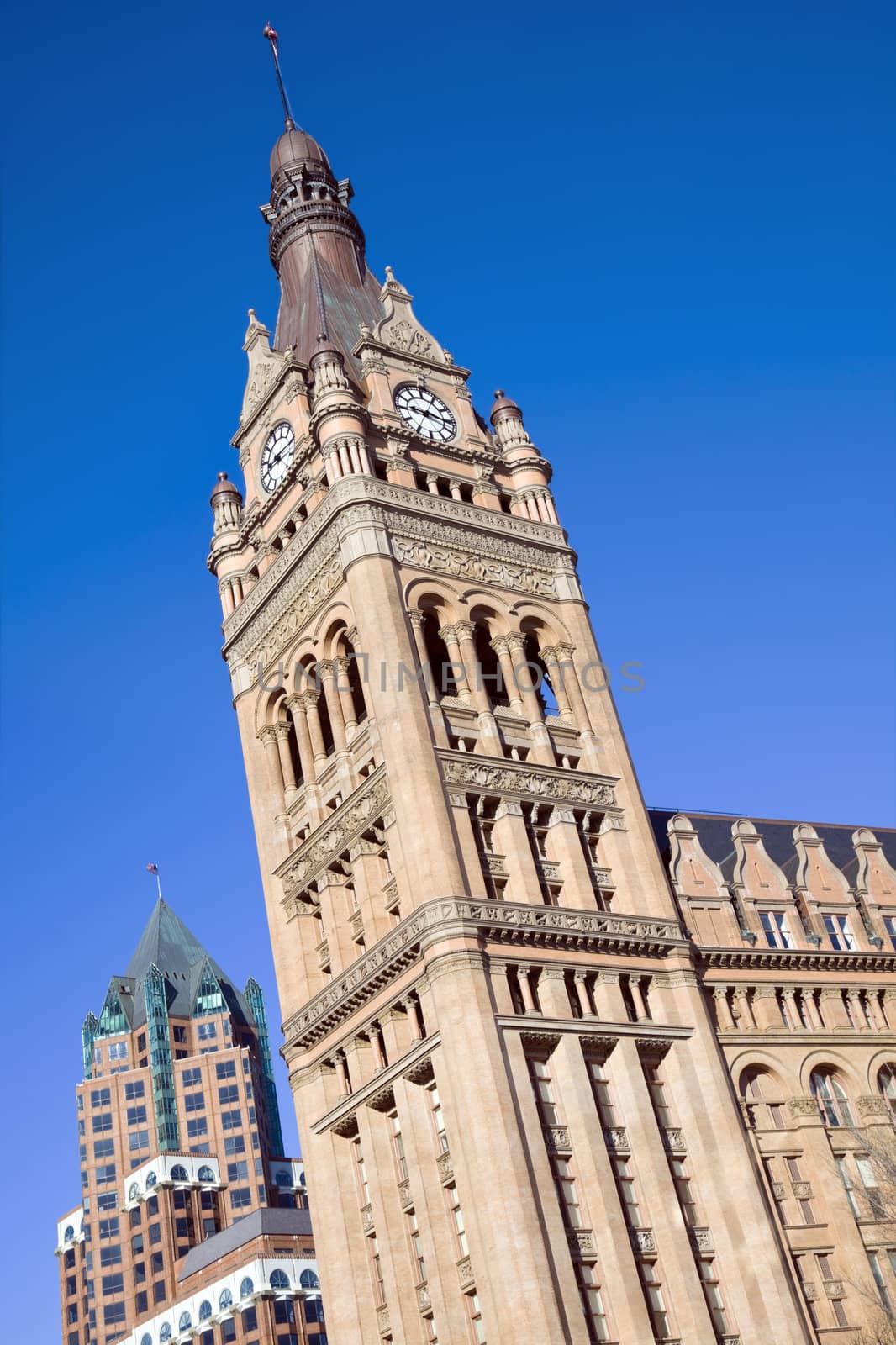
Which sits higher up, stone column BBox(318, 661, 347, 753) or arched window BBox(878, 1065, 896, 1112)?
stone column BBox(318, 661, 347, 753)

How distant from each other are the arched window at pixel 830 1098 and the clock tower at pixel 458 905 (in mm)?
8723

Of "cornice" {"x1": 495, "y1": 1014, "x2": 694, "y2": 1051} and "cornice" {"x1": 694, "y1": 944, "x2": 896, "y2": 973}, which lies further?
"cornice" {"x1": 694, "y1": 944, "x2": 896, "y2": 973}

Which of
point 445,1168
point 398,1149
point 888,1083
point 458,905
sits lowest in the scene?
point 445,1168

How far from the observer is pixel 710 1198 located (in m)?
55.8

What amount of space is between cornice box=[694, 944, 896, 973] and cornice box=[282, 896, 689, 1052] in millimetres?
3998

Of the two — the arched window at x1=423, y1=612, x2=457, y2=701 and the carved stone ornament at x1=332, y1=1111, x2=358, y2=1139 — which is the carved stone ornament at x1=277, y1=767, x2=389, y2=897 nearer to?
the arched window at x1=423, y1=612, x2=457, y2=701

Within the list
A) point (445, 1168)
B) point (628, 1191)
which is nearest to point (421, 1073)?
point (445, 1168)

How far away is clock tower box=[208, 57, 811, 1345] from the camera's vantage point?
5175cm

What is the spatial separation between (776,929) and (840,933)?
425 cm

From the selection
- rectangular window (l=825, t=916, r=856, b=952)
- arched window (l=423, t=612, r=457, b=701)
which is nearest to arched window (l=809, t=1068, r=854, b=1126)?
rectangular window (l=825, t=916, r=856, b=952)

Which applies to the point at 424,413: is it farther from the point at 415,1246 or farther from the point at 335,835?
the point at 415,1246

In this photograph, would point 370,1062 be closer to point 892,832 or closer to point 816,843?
point 816,843

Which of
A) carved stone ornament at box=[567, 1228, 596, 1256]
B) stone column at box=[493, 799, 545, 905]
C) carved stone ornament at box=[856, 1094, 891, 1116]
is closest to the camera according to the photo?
carved stone ornament at box=[567, 1228, 596, 1256]

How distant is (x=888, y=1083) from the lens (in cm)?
6806
